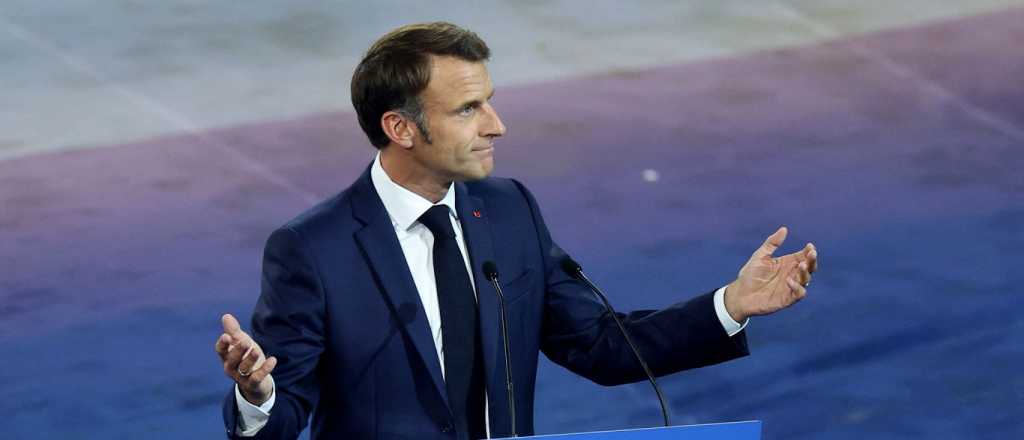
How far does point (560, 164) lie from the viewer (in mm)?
5047

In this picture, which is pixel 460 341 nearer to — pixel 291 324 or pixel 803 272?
pixel 291 324

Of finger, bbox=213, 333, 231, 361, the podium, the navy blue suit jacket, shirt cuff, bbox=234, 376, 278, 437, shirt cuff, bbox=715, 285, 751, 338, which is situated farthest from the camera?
shirt cuff, bbox=715, 285, 751, 338

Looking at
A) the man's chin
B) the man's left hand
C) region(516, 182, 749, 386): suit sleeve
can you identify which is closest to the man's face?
the man's chin

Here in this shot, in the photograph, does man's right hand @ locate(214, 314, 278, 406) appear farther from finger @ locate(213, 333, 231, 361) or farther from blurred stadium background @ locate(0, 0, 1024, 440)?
blurred stadium background @ locate(0, 0, 1024, 440)

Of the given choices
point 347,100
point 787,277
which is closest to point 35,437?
point 347,100

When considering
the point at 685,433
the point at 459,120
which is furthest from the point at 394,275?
the point at 685,433

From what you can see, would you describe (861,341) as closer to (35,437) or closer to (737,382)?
(737,382)

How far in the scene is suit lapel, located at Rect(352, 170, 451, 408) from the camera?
2574 millimetres

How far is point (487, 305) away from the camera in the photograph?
2607 millimetres

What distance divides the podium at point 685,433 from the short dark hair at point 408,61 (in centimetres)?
62

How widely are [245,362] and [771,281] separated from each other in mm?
764

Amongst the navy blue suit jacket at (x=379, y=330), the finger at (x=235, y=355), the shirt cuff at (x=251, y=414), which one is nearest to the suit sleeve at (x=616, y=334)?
the navy blue suit jacket at (x=379, y=330)

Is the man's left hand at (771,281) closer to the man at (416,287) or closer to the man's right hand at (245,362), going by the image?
the man at (416,287)

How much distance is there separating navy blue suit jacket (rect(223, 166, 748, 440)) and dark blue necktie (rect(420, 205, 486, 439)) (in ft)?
0.09
